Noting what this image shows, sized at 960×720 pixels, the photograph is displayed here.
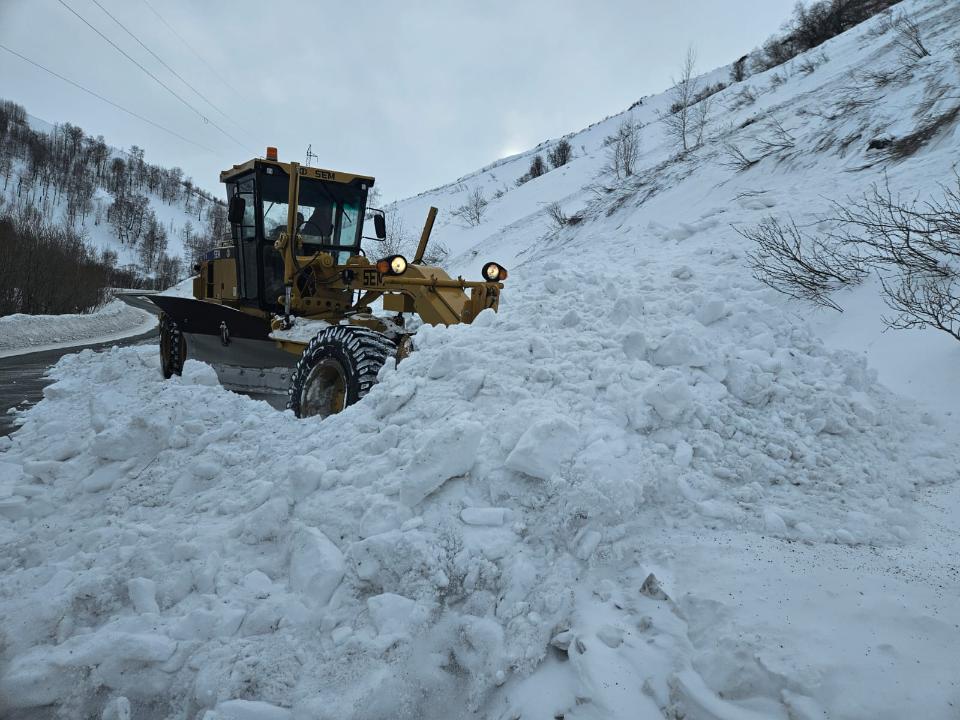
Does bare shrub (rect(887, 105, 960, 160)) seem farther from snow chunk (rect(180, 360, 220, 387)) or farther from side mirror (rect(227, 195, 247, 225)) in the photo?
snow chunk (rect(180, 360, 220, 387))

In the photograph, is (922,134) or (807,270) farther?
(922,134)

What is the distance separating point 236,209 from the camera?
6984 millimetres

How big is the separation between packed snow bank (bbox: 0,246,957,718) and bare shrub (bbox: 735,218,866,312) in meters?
1.98

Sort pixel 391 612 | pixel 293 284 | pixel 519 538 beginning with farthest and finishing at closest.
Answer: pixel 293 284 → pixel 519 538 → pixel 391 612

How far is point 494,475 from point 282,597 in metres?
1.17

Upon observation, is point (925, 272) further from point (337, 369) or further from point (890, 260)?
point (337, 369)

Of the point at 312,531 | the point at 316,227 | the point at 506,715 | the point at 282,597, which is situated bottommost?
Result: the point at 506,715

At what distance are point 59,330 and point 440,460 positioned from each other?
55.2 ft

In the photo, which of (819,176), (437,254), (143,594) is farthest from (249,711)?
(437,254)

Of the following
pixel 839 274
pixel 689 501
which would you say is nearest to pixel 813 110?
pixel 839 274

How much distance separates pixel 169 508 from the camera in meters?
3.34

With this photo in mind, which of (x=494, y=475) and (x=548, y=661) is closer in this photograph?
(x=548, y=661)

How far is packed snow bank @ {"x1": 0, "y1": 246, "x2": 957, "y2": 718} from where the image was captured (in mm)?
2203

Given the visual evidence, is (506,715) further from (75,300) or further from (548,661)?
(75,300)
